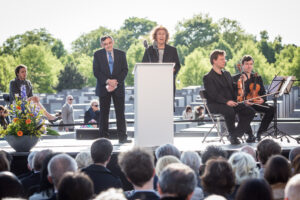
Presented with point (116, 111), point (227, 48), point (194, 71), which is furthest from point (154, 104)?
point (227, 48)

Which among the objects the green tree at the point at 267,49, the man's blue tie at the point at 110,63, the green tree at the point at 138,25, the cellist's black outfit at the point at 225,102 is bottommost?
the cellist's black outfit at the point at 225,102

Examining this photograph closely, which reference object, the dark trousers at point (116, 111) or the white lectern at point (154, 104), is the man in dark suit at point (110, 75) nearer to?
the dark trousers at point (116, 111)

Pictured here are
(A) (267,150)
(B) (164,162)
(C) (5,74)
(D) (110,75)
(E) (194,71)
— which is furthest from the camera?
(E) (194,71)

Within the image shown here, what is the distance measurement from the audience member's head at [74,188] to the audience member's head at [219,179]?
997mm

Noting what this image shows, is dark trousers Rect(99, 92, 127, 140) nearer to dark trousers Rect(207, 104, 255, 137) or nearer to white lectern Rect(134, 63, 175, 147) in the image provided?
white lectern Rect(134, 63, 175, 147)

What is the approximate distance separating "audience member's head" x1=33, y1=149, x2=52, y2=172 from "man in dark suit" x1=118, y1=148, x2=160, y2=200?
137 centimetres

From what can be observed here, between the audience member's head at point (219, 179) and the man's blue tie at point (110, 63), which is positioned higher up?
the man's blue tie at point (110, 63)

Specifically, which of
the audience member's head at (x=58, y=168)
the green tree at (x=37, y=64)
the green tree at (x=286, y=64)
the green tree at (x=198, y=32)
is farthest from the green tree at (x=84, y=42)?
the audience member's head at (x=58, y=168)

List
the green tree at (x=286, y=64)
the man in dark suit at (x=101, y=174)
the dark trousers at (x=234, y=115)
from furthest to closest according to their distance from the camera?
the green tree at (x=286, y=64), the dark trousers at (x=234, y=115), the man in dark suit at (x=101, y=174)

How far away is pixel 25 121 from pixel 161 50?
2.38m

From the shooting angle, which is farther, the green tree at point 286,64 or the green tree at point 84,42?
the green tree at point 84,42

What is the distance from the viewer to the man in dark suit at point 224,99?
8206 mm

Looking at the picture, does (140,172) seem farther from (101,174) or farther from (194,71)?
(194,71)

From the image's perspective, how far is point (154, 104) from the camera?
7.07 metres
